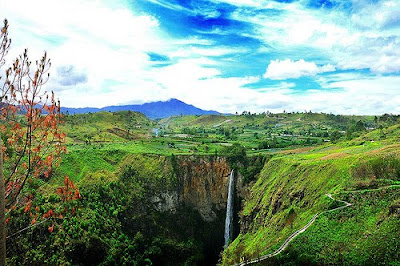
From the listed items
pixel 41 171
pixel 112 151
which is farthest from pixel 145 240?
pixel 41 171

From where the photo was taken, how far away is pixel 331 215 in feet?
81.2

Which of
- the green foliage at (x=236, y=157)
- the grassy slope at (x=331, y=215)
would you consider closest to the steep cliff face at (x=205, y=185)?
the green foliage at (x=236, y=157)

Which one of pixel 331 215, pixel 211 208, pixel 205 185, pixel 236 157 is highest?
pixel 236 157

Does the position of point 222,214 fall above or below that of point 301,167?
A: below

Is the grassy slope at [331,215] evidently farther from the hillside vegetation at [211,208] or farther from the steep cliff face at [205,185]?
the steep cliff face at [205,185]

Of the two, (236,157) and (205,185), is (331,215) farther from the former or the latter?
(205,185)

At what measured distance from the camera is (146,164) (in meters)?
54.6

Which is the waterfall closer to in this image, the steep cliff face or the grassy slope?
the steep cliff face

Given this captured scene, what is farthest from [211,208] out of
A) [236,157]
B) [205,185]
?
[236,157]

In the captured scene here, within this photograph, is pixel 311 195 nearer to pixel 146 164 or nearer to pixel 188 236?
pixel 188 236

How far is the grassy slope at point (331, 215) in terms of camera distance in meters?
21.3

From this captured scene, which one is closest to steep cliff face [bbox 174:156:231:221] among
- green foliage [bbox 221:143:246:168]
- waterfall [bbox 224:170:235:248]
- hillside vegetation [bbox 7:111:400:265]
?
hillside vegetation [bbox 7:111:400:265]

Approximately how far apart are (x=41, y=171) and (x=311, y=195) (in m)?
26.8

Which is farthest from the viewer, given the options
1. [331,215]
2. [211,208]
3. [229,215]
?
[211,208]
